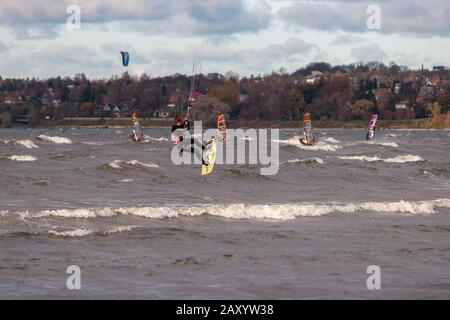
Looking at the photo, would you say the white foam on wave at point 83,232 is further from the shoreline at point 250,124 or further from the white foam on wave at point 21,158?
the shoreline at point 250,124

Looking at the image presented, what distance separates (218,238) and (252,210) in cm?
297

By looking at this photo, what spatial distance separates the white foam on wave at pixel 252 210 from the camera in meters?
15.3

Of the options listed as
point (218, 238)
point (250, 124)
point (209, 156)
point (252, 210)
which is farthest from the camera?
point (250, 124)

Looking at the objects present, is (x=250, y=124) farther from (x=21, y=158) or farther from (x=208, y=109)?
(x=21, y=158)

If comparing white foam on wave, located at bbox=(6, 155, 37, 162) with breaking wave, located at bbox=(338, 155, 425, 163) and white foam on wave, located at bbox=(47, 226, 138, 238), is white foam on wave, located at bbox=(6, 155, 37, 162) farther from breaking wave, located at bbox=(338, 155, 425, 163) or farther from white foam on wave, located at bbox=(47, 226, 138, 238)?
white foam on wave, located at bbox=(47, 226, 138, 238)

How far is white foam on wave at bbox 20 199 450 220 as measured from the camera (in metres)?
15.3

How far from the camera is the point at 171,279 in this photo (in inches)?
403

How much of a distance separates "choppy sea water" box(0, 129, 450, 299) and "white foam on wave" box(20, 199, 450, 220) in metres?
0.02

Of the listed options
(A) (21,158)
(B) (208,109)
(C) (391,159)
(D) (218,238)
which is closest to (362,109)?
(B) (208,109)

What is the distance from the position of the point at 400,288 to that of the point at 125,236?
4605 millimetres

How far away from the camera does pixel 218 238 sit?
43.2 ft

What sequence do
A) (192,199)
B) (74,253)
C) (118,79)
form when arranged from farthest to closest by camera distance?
(118,79)
(192,199)
(74,253)
